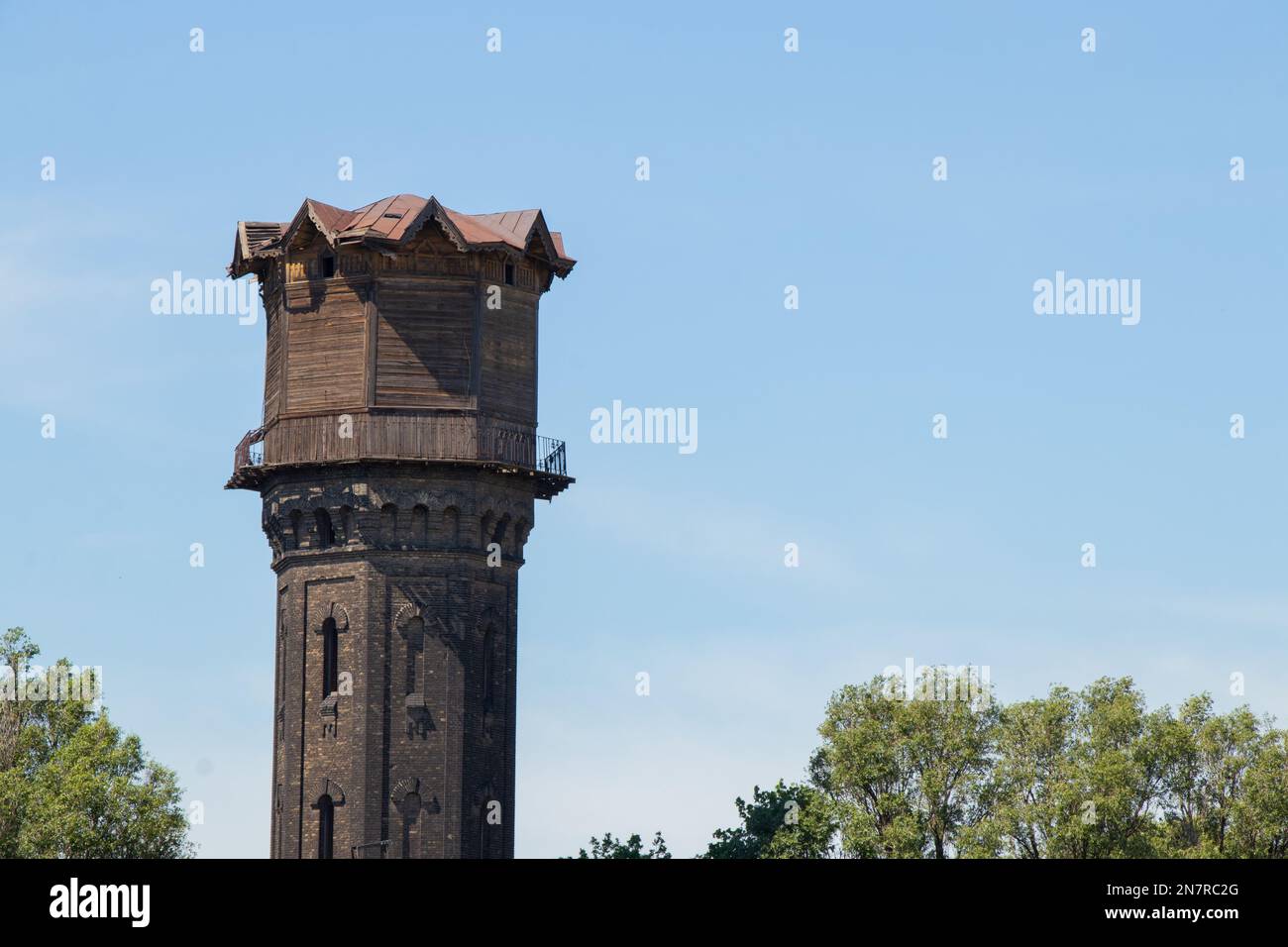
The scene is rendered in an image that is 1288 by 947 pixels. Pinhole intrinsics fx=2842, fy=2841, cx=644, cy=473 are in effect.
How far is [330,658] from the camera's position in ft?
265

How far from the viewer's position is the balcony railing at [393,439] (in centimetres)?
8019

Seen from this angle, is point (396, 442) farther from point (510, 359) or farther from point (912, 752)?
point (912, 752)

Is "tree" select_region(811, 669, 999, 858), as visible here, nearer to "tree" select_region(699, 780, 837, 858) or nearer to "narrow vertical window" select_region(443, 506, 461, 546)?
"tree" select_region(699, 780, 837, 858)

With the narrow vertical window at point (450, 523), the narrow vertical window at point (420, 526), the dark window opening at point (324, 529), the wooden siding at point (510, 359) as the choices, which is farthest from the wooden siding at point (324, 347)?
the narrow vertical window at point (450, 523)

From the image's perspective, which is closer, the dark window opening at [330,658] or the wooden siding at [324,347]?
the dark window opening at [330,658]

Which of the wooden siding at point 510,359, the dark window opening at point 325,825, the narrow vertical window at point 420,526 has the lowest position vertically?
the dark window opening at point 325,825

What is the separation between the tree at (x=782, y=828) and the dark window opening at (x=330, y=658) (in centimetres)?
1255

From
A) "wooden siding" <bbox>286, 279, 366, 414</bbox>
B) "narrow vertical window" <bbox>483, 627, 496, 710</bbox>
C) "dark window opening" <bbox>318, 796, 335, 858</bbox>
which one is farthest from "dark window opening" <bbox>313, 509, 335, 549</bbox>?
"dark window opening" <bbox>318, 796, 335, 858</bbox>

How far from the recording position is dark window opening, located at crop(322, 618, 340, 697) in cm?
8044

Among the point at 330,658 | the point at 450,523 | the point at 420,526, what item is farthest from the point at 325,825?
the point at 450,523

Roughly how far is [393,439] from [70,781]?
18096 millimetres

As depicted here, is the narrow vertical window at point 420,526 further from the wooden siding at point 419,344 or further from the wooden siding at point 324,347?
the wooden siding at point 324,347
